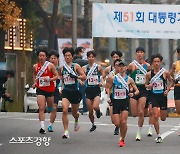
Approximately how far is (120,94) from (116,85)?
20 centimetres

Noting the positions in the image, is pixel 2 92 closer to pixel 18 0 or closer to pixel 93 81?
pixel 93 81

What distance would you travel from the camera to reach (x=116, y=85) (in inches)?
631

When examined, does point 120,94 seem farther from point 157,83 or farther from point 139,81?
point 139,81

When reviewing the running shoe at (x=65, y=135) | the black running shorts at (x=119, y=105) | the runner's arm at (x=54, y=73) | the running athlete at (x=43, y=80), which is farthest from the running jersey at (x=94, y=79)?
the black running shorts at (x=119, y=105)

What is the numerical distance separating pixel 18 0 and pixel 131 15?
8.86m

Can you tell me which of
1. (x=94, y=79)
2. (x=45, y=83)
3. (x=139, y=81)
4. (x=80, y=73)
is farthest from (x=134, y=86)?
(x=94, y=79)

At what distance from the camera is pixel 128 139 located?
17484 mm

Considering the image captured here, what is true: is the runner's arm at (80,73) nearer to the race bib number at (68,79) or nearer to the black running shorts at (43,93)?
the race bib number at (68,79)

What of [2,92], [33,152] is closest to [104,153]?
[33,152]

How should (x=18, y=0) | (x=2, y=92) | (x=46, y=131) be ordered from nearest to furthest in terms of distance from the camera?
1. (x=2, y=92)
2. (x=46, y=131)
3. (x=18, y=0)

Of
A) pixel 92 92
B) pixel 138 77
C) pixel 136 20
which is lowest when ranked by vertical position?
pixel 92 92

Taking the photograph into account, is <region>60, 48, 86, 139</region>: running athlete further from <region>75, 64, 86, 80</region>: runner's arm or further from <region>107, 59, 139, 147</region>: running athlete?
<region>107, 59, 139, 147</region>: running athlete

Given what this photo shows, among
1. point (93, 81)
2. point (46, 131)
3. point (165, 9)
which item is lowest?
point (46, 131)

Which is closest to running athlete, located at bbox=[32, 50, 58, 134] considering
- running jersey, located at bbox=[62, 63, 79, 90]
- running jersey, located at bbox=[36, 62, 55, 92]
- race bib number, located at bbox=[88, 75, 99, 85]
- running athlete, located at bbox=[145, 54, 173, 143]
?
running jersey, located at bbox=[36, 62, 55, 92]
